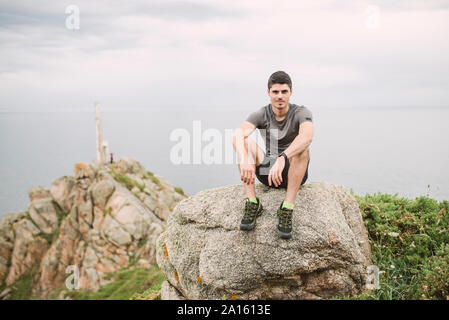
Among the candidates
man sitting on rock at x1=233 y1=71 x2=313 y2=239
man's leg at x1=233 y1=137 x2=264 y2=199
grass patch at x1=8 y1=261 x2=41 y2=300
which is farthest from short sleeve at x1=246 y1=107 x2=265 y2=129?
grass patch at x1=8 y1=261 x2=41 y2=300

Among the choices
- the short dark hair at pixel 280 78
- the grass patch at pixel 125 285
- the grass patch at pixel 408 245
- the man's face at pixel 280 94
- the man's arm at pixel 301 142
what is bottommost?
the grass patch at pixel 125 285

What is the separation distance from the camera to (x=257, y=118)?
6355mm

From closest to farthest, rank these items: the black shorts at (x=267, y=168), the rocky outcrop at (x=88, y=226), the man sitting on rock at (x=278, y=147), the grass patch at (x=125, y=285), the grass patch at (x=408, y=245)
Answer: the grass patch at (x=408, y=245), the man sitting on rock at (x=278, y=147), the black shorts at (x=267, y=168), the grass patch at (x=125, y=285), the rocky outcrop at (x=88, y=226)

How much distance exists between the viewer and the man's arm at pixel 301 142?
18.4ft

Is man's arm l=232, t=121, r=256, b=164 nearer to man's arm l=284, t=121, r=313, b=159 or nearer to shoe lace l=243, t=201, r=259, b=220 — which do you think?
man's arm l=284, t=121, r=313, b=159

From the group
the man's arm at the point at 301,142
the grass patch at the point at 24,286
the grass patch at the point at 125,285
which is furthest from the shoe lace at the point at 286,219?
the grass patch at the point at 24,286

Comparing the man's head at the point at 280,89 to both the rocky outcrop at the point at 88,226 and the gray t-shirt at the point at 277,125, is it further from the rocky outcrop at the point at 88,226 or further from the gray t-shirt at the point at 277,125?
the rocky outcrop at the point at 88,226

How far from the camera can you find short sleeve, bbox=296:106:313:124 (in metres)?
5.96

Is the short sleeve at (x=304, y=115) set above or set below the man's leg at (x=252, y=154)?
above

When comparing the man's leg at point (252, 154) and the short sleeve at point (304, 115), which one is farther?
the man's leg at point (252, 154)

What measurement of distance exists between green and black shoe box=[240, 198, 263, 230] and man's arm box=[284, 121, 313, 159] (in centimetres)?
134

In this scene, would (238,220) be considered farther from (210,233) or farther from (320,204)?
(320,204)
